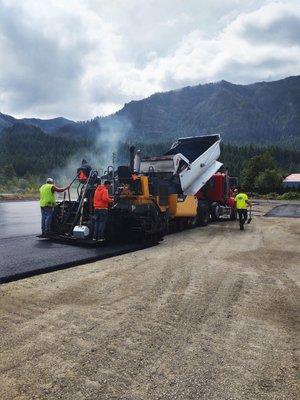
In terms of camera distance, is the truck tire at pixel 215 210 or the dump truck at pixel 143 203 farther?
the truck tire at pixel 215 210

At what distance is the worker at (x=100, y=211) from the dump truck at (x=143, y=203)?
0.75 ft

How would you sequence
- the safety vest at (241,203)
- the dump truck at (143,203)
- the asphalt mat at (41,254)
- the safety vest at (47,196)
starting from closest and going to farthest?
the asphalt mat at (41,254)
the dump truck at (143,203)
the safety vest at (47,196)
the safety vest at (241,203)

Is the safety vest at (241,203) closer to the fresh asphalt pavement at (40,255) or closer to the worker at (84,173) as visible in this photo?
the fresh asphalt pavement at (40,255)

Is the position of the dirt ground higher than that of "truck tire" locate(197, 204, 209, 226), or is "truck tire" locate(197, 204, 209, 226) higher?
"truck tire" locate(197, 204, 209, 226)

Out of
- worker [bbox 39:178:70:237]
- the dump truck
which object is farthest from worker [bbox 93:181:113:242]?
worker [bbox 39:178:70:237]

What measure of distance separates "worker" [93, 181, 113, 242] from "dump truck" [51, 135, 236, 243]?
230 mm

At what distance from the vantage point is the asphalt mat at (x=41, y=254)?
709 centimetres

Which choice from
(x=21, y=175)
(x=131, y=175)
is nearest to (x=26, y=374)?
(x=131, y=175)

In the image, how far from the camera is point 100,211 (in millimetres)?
9898

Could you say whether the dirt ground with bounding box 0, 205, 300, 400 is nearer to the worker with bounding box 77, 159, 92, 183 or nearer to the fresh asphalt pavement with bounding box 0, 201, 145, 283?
the fresh asphalt pavement with bounding box 0, 201, 145, 283

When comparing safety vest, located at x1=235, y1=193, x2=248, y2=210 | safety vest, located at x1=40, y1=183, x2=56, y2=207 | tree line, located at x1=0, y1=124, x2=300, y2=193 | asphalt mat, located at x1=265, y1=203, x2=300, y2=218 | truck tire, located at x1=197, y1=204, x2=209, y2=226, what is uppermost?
tree line, located at x1=0, y1=124, x2=300, y2=193

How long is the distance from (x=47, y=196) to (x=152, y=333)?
7.18 metres

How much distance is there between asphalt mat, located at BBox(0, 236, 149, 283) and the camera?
7088mm

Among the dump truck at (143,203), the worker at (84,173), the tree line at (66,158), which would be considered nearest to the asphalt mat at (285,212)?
the dump truck at (143,203)
